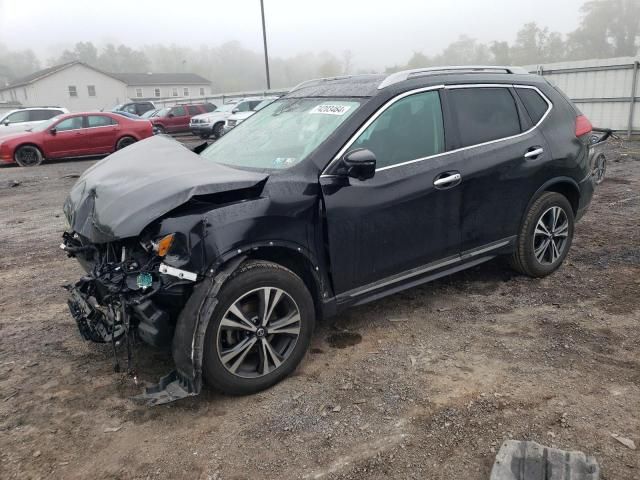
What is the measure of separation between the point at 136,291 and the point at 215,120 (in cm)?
2030

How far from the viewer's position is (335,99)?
12.9 feet

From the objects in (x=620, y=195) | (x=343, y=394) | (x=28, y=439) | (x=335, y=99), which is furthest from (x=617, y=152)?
(x=28, y=439)

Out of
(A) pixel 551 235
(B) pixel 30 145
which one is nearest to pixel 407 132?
(A) pixel 551 235

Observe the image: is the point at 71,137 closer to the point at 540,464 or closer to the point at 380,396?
the point at 380,396

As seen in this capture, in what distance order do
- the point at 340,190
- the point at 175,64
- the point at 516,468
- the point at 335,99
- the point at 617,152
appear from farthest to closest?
1. the point at 175,64
2. the point at 617,152
3. the point at 335,99
4. the point at 340,190
5. the point at 516,468

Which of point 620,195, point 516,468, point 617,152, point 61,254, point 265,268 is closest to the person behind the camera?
point 516,468

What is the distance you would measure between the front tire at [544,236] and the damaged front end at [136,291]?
117 inches

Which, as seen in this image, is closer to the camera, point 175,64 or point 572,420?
point 572,420

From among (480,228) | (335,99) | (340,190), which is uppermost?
(335,99)

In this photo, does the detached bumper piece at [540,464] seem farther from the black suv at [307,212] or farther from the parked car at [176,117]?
the parked car at [176,117]

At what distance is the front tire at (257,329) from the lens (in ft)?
9.87

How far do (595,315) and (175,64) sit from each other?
15389cm

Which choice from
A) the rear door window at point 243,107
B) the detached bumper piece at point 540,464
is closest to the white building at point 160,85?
the rear door window at point 243,107

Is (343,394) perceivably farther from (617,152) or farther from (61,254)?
(617,152)
